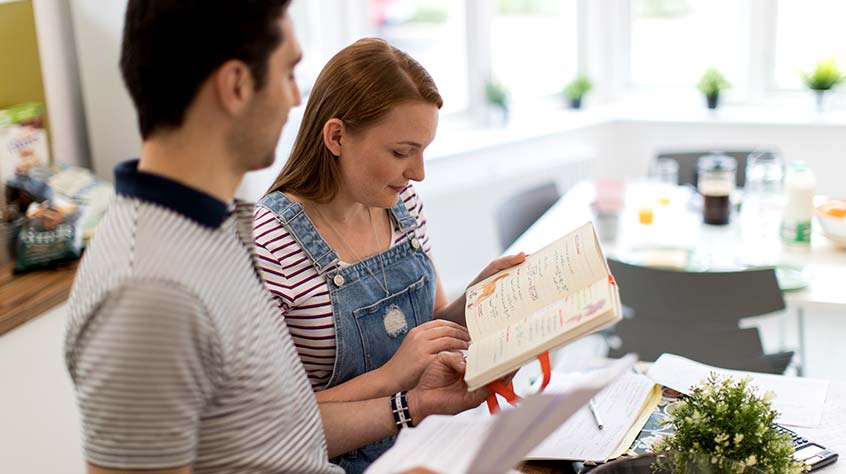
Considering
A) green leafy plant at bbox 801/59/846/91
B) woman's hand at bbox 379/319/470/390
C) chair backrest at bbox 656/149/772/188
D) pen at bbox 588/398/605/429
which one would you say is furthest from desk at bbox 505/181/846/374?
green leafy plant at bbox 801/59/846/91

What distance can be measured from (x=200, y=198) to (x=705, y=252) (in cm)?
193

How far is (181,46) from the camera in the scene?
820 millimetres

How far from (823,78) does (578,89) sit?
3.34ft

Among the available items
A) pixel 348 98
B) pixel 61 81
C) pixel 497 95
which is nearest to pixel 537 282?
pixel 348 98

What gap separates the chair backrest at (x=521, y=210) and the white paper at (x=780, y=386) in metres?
1.30

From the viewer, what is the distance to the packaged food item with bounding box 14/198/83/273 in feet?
7.53

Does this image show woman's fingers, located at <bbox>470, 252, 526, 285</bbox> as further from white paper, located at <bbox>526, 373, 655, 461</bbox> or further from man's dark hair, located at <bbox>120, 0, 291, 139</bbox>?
man's dark hair, located at <bbox>120, 0, 291, 139</bbox>

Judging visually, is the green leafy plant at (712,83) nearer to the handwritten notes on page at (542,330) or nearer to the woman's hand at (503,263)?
the woman's hand at (503,263)

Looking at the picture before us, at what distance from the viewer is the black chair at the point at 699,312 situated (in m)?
2.18

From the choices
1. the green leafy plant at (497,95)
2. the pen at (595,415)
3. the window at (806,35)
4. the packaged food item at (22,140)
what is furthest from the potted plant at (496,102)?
the pen at (595,415)

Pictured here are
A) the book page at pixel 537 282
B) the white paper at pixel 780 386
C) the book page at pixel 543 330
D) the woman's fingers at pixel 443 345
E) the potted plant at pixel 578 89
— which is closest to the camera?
the book page at pixel 543 330

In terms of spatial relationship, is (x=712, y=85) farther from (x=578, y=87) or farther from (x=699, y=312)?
(x=699, y=312)

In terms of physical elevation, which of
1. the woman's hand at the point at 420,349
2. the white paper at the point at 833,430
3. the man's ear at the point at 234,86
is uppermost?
the man's ear at the point at 234,86

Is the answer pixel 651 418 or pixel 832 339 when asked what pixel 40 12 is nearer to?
pixel 651 418
